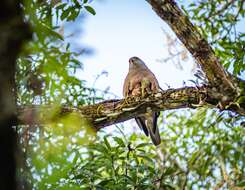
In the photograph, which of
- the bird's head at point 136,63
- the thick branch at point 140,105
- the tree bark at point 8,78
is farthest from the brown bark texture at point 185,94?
the bird's head at point 136,63

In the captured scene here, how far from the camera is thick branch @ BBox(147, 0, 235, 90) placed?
2.49 metres

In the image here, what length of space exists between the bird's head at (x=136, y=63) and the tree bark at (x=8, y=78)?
4.22 m

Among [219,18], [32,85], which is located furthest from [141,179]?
[32,85]

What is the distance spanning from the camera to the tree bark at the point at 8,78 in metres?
0.48

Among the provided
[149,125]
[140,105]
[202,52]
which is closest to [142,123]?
[149,125]

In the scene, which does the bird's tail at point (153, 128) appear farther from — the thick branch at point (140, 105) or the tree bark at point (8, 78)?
the tree bark at point (8, 78)

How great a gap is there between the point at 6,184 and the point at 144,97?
2257 millimetres

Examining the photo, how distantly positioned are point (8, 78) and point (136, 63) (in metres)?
4.41

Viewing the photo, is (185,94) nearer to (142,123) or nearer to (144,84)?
(144,84)

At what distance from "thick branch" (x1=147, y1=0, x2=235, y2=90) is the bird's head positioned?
220 centimetres

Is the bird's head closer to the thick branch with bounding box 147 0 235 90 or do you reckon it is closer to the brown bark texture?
the brown bark texture

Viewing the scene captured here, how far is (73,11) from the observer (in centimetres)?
247

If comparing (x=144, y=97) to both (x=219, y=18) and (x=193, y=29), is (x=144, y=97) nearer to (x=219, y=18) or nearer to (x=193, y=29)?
(x=193, y=29)

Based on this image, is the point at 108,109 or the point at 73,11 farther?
the point at 108,109
